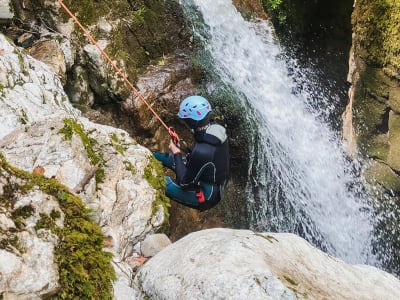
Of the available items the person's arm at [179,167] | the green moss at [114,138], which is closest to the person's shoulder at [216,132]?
the person's arm at [179,167]

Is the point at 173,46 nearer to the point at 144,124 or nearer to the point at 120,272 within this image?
the point at 144,124

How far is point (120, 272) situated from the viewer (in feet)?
12.7

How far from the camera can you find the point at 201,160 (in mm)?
5605

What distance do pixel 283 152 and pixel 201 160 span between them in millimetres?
3826

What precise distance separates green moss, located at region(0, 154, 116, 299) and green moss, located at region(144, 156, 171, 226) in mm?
1850

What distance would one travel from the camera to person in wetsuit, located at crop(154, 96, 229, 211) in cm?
558

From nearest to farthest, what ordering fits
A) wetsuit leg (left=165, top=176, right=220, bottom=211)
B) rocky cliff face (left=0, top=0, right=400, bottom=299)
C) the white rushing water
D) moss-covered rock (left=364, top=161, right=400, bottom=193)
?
rocky cliff face (left=0, top=0, right=400, bottom=299), wetsuit leg (left=165, top=176, right=220, bottom=211), the white rushing water, moss-covered rock (left=364, top=161, right=400, bottom=193)

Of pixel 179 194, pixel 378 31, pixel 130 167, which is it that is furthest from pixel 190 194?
pixel 378 31

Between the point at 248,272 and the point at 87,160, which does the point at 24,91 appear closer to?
the point at 87,160

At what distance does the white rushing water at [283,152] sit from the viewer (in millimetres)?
8922

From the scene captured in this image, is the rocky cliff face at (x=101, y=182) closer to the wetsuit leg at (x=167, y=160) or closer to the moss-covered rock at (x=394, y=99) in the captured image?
the wetsuit leg at (x=167, y=160)

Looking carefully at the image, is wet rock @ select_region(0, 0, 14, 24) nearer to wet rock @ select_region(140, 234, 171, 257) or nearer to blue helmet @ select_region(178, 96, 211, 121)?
blue helmet @ select_region(178, 96, 211, 121)

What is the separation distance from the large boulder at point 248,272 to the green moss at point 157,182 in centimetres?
127

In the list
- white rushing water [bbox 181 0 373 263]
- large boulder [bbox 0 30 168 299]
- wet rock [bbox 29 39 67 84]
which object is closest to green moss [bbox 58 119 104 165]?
large boulder [bbox 0 30 168 299]
